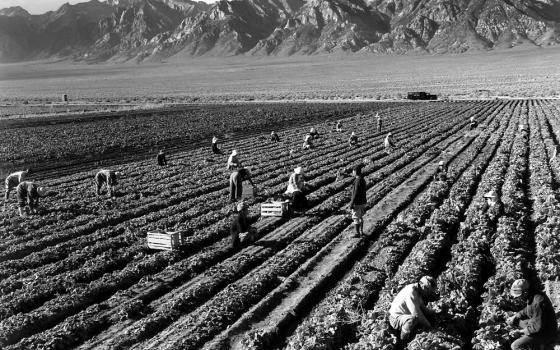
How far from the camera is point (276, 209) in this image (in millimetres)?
19391

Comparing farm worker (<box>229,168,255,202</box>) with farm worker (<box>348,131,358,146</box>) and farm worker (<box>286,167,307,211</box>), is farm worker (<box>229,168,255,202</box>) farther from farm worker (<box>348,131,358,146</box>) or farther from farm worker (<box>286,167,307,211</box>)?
farm worker (<box>348,131,358,146</box>)

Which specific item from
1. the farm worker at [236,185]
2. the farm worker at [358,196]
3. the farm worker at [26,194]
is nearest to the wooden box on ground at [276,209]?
the farm worker at [236,185]

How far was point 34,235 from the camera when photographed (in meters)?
18.5

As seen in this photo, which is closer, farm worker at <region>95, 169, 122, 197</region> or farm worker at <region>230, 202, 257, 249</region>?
farm worker at <region>230, 202, 257, 249</region>

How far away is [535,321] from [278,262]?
6774 millimetres

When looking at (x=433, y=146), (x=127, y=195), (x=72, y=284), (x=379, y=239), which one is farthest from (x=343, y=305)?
(x=433, y=146)

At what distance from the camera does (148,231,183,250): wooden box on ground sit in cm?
1619

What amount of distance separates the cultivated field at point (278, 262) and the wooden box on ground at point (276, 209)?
515mm

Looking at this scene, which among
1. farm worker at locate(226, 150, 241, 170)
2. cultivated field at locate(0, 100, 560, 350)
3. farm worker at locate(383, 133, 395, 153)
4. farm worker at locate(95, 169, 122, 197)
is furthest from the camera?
farm worker at locate(383, 133, 395, 153)

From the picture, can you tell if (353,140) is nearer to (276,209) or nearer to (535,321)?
(276,209)

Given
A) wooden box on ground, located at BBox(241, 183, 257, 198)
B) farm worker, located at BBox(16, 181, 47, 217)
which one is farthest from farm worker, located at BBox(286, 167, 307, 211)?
farm worker, located at BBox(16, 181, 47, 217)

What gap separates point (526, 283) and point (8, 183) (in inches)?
Answer: 796

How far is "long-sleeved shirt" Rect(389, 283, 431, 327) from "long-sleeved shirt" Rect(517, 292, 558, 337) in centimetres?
173

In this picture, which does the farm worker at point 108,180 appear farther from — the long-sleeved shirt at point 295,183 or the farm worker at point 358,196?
the farm worker at point 358,196
